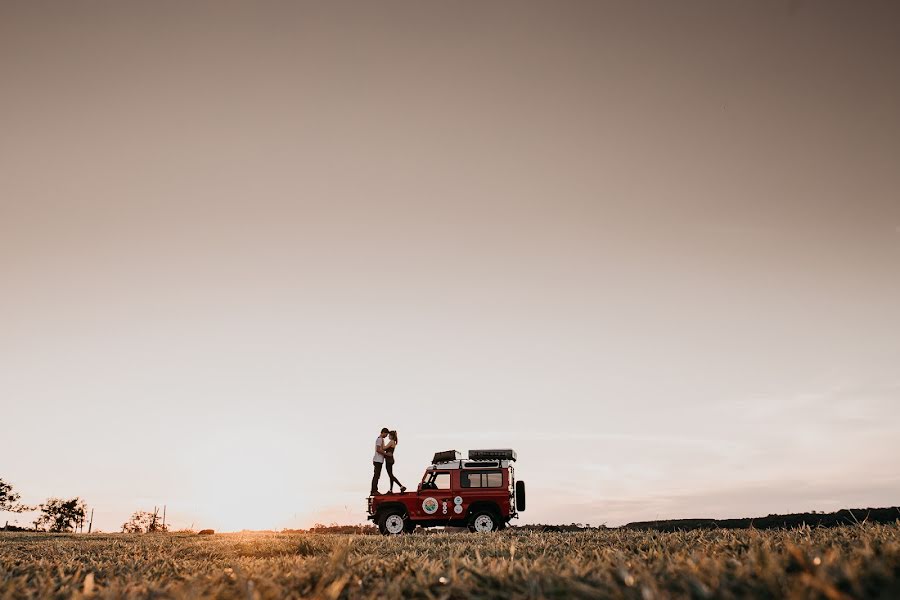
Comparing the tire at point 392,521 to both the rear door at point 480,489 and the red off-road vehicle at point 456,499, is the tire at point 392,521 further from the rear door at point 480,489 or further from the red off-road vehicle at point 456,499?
the rear door at point 480,489

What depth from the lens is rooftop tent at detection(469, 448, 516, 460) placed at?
20.7 m

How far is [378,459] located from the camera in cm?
2017

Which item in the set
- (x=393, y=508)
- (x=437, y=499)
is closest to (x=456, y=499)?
(x=437, y=499)

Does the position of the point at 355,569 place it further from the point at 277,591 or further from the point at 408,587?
the point at 277,591

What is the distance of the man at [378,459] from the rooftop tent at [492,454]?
3.07 metres

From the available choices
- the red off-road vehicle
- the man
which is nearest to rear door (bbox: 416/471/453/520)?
the red off-road vehicle

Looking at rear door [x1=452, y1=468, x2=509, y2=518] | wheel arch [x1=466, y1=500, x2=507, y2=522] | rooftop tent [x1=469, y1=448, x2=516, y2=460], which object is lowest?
wheel arch [x1=466, y1=500, x2=507, y2=522]

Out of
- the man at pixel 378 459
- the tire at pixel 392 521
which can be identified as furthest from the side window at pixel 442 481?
the man at pixel 378 459

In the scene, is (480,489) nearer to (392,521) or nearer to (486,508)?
(486,508)

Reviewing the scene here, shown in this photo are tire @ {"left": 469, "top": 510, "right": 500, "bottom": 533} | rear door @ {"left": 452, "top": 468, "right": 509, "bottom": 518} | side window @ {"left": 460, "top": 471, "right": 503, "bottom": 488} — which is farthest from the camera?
side window @ {"left": 460, "top": 471, "right": 503, "bottom": 488}

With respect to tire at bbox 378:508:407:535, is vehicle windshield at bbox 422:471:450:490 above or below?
above

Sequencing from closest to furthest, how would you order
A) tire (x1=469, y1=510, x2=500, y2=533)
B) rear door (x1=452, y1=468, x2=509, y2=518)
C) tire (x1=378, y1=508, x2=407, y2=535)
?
tire (x1=469, y1=510, x2=500, y2=533), tire (x1=378, y1=508, x2=407, y2=535), rear door (x1=452, y1=468, x2=509, y2=518)

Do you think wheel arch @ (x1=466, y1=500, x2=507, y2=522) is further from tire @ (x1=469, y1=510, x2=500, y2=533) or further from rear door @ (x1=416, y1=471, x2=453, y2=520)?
rear door @ (x1=416, y1=471, x2=453, y2=520)

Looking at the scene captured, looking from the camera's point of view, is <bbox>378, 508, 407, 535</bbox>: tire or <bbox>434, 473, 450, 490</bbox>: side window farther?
<bbox>434, 473, 450, 490</bbox>: side window
